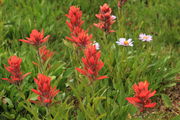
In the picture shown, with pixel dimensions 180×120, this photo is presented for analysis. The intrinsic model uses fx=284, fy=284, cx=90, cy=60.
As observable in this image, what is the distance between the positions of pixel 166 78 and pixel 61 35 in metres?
1.39

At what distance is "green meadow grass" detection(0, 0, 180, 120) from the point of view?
2.09 m

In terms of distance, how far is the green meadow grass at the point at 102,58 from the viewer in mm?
2092

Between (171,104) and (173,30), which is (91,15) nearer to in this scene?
(173,30)

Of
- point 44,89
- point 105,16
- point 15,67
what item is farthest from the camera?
point 105,16

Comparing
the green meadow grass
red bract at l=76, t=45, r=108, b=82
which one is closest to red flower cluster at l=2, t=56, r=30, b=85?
the green meadow grass

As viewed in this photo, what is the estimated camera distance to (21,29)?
341cm

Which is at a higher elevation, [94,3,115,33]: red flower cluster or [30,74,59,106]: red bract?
[94,3,115,33]: red flower cluster

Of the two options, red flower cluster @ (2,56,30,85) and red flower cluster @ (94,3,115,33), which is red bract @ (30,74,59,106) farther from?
red flower cluster @ (94,3,115,33)

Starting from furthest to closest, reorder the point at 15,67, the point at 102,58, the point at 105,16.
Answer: the point at 102,58 → the point at 105,16 → the point at 15,67

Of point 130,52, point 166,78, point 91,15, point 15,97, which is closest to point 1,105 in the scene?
point 15,97

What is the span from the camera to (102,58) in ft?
8.88

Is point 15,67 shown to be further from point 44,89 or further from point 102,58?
point 102,58

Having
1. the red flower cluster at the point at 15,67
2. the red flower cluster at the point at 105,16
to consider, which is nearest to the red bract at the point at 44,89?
the red flower cluster at the point at 15,67

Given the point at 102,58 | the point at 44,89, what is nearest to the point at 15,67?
the point at 44,89
